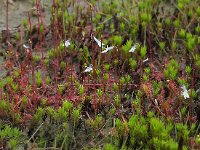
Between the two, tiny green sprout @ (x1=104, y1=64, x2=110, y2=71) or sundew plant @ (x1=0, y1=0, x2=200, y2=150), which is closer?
sundew plant @ (x1=0, y1=0, x2=200, y2=150)

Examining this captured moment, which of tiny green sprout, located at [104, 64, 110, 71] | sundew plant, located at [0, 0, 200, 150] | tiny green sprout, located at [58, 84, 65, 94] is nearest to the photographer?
sundew plant, located at [0, 0, 200, 150]

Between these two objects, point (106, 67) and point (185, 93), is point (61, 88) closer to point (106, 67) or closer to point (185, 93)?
point (106, 67)

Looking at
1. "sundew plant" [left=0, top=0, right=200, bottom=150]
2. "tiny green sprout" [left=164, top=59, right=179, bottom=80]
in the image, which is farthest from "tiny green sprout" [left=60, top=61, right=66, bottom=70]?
"tiny green sprout" [left=164, top=59, right=179, bottom=80]

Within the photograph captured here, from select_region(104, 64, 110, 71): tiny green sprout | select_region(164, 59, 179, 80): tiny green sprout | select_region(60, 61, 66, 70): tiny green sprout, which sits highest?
select_region(164, 59, 179, 80): tiny green sprout

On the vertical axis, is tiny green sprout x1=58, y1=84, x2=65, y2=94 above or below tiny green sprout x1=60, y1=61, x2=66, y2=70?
below

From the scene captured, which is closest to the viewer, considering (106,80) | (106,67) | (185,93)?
(185,93)

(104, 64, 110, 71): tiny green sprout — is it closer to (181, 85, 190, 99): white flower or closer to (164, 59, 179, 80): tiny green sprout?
(164, 59, 179, 80): tiny green sprout

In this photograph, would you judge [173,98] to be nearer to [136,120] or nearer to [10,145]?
[136,120]

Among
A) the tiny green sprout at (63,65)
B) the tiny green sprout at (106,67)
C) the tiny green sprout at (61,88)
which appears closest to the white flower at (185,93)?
the tiny green sprout at (106,67)

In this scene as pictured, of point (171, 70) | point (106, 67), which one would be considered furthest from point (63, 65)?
point (171, 70)
